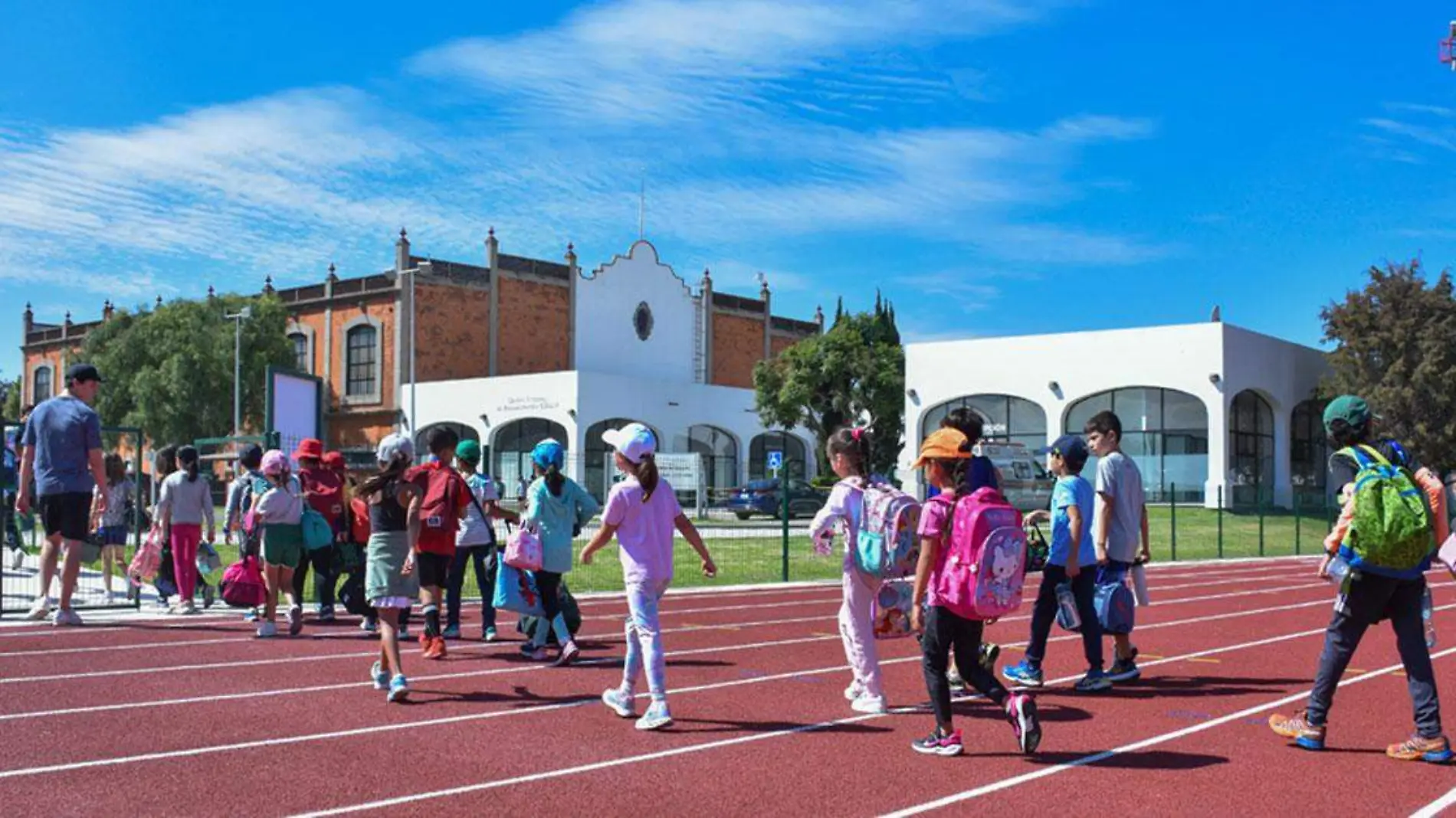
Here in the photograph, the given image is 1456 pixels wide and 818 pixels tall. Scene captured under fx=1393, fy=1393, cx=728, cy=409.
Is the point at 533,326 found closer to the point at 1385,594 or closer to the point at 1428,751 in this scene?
the point at 1385,594

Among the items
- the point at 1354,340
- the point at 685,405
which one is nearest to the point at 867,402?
the point at 685,405

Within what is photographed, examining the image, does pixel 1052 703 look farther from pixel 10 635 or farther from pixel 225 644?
pixel 10 635

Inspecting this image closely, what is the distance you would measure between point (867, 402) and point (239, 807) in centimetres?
4511

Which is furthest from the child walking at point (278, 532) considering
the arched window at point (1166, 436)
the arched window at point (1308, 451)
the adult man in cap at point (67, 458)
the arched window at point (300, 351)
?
the arched window at point (300, 351)

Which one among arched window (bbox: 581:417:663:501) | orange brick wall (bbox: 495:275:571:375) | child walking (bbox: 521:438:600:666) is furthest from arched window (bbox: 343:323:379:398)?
child walking (bbox: 521:438:600:666)

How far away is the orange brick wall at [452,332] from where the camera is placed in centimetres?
5697

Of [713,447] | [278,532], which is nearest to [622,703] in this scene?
[278,532]

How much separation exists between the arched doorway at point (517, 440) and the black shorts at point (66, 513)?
3821cm

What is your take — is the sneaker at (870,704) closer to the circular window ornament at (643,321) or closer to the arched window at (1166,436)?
the arched window at (1166,436)

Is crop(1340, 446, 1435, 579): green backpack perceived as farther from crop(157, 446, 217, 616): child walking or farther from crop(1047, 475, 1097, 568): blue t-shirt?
crop(157, 446, 217, 616): child walking

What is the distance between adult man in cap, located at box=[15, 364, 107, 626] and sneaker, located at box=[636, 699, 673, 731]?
6.19 metres

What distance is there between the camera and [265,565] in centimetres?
1184

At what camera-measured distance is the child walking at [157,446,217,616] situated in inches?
526

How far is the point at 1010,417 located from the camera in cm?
4716
